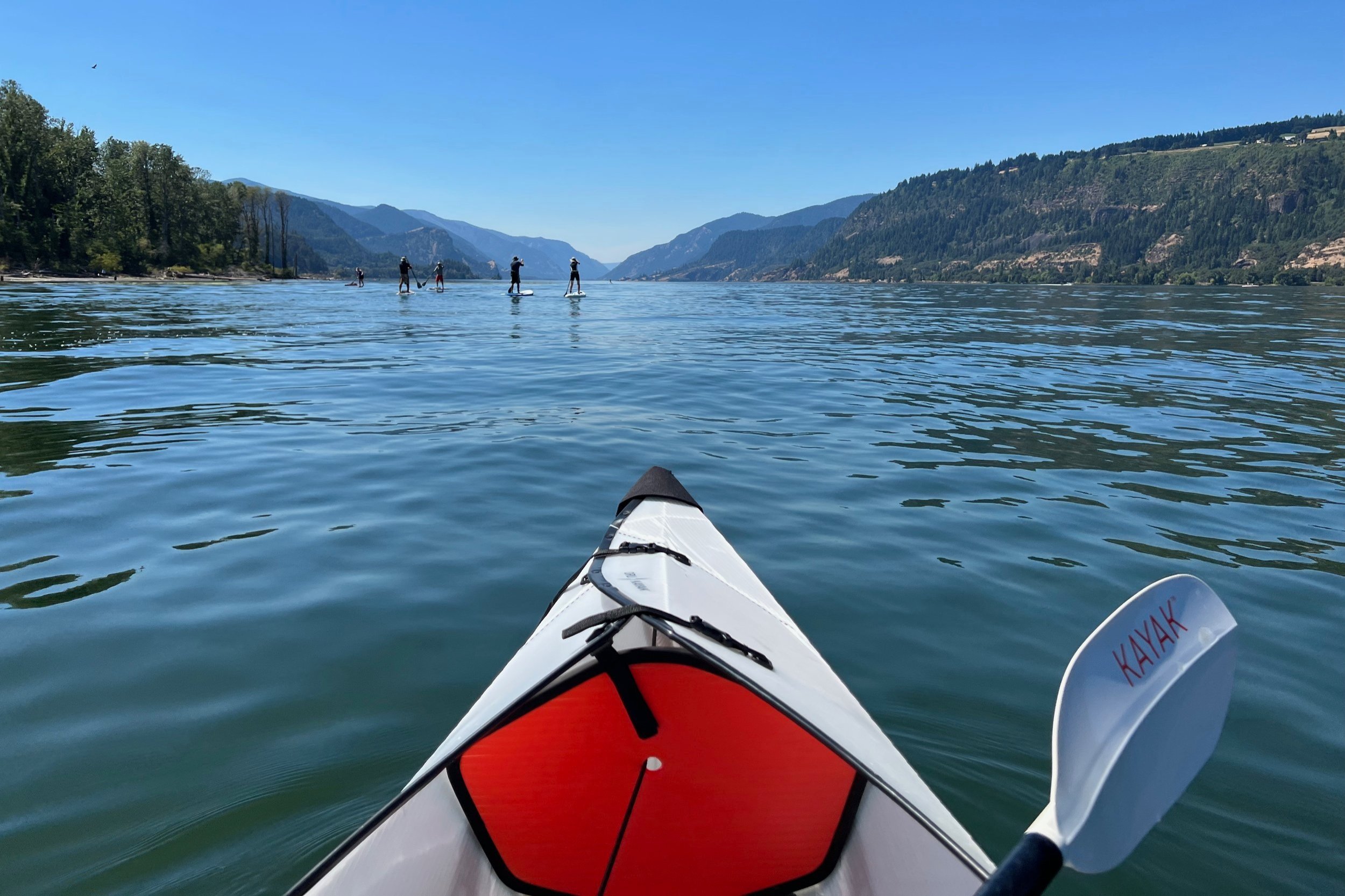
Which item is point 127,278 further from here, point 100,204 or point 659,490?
point 659,490

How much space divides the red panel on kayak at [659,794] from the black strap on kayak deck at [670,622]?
8.1 inches

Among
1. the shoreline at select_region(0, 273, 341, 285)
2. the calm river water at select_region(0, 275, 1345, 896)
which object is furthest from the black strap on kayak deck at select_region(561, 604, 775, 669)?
the shoreline at select_region(0, 273, 341, 285)

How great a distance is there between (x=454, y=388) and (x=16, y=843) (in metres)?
11.7

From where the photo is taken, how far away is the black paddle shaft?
1534 millimetres

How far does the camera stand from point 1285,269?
13700 centimetres

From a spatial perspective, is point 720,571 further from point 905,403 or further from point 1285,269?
point 1285,269

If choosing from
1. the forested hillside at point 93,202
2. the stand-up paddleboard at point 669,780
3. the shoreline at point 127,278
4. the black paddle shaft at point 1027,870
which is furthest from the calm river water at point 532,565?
the forested hillside at point 93,202

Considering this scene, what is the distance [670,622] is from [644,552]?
50.6 inches

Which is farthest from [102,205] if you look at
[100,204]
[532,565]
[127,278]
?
Answer: [532,565]

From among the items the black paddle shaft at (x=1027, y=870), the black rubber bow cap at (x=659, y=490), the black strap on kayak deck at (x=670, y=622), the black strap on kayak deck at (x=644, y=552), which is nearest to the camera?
the black paddle shaft at (x=1027, y=870)

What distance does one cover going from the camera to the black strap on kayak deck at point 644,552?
3.65 meters

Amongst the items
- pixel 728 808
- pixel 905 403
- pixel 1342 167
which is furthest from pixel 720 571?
pixel 1342 167

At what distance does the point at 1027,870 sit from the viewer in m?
1.58

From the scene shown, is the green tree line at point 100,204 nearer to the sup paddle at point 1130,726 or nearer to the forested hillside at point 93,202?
the forested hillside at point 93,202
